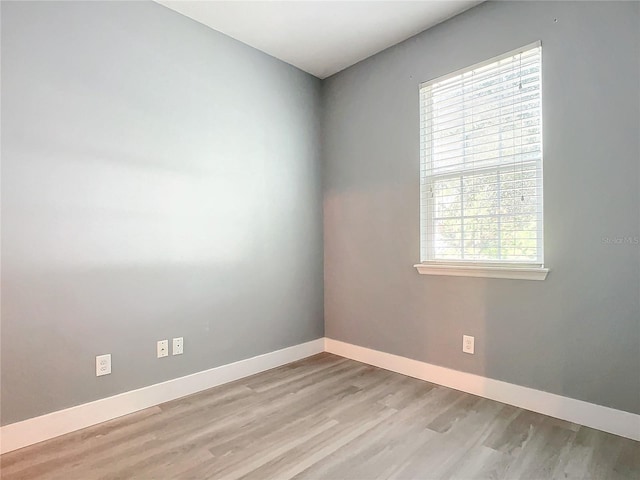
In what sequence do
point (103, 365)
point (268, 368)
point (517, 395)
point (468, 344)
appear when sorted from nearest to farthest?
1. point (103, 365)
2. point (517, 395)
3. point (468, 344)
4. point (268, 368)

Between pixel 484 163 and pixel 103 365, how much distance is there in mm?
2700

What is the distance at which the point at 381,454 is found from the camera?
5.81 feet

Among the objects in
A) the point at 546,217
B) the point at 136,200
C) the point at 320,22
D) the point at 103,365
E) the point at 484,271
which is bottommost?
the point at 103,365

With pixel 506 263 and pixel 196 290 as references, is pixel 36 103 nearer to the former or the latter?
pixel 196 290

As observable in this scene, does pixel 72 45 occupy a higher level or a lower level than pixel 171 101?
higher

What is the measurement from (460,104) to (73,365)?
2.93 meters

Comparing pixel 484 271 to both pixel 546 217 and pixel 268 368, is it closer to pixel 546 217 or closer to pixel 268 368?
pixel 546 217

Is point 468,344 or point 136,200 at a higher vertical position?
point 136,200

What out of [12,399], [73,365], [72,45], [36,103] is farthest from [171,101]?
[12,399]

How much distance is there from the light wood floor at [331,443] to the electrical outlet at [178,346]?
12.3 inches

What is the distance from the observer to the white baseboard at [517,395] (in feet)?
6.26

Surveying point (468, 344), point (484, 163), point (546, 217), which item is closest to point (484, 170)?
point (484, 163)

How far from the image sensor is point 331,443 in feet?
6.14

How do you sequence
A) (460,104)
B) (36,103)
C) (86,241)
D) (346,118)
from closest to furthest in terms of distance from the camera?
(36,103) < (86,241) < (460,104) < (346,118)
